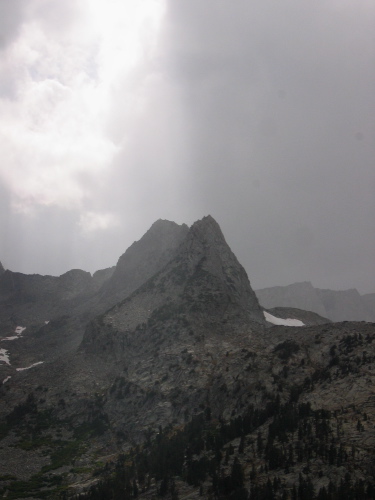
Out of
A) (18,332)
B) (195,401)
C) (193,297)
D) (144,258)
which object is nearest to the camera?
(195,401)

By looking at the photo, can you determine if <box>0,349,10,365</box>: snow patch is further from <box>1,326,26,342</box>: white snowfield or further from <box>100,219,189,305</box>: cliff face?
<box>100,219,189,305</box>: cliff face

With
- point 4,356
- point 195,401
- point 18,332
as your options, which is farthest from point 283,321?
point 18,332

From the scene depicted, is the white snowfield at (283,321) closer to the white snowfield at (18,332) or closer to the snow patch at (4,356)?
the snow patch at (4,356)

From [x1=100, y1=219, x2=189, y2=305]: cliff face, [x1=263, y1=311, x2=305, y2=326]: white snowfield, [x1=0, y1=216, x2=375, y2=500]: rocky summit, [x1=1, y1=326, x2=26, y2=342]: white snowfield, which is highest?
[x1=100, y1=219, x2=189, y2=305]: cliff face

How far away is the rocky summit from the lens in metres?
47.1

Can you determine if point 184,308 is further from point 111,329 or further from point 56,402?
point 56,402

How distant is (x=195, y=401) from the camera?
273ft

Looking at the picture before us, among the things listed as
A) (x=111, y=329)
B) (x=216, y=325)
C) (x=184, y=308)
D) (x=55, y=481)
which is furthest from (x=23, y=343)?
(x=55, y=481)

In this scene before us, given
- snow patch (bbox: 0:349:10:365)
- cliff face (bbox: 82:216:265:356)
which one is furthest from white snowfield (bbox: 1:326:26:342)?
cliff face (bbox: 82:216:265:356)

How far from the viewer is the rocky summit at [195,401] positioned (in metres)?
47.1

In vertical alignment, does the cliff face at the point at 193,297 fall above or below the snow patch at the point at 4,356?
above

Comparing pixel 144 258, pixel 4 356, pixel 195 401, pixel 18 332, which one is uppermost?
pixel 144 258

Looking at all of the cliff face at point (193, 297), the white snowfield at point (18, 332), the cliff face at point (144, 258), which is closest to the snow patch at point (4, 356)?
the white snowfield at point (18, 332)

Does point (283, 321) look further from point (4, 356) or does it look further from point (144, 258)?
point (4, 356)
